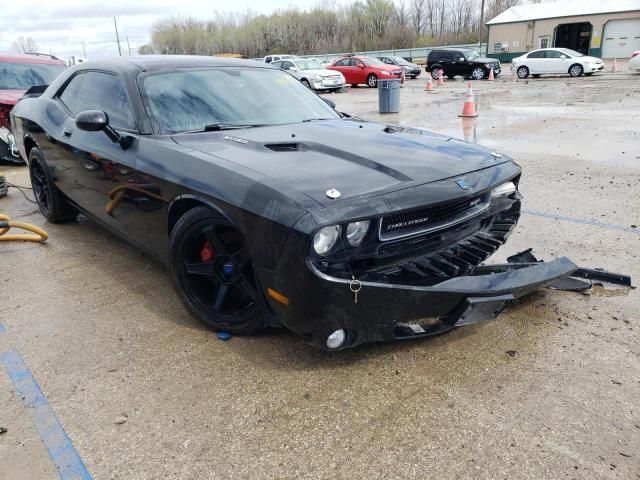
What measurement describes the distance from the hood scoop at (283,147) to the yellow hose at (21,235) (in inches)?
108

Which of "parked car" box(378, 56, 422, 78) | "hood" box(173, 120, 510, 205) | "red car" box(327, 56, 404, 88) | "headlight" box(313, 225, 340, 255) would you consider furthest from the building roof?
"headlight" box(313, 225, 340, 255)

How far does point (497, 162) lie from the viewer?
310 cm

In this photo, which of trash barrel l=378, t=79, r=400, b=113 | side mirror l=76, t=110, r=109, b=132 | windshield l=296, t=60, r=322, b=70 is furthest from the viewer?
windshield l=296, t=60, r=322, b=70

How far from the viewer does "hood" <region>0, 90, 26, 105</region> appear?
8120 millimetres

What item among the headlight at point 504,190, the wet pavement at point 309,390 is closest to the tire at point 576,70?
the wet pavement at point 309,390

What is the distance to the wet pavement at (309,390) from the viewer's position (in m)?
2.10

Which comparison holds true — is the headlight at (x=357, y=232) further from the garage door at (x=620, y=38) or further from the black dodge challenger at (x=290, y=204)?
the garage door at (x=620, y=38)

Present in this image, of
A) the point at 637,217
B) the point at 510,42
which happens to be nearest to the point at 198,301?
the point at 637,217

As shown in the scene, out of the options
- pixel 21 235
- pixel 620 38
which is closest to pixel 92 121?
pixel 21 235

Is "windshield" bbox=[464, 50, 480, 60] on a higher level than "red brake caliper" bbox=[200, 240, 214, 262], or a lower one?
higher

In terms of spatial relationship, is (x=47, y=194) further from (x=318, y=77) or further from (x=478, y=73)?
(x=478, y=73)

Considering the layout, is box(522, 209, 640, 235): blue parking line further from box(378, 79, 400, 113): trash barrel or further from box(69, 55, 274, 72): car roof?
box(378, 79, 400, 113): trash barrel

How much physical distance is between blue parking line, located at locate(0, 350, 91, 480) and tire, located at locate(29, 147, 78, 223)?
91.9 inches

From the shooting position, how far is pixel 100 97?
402 centimetres
